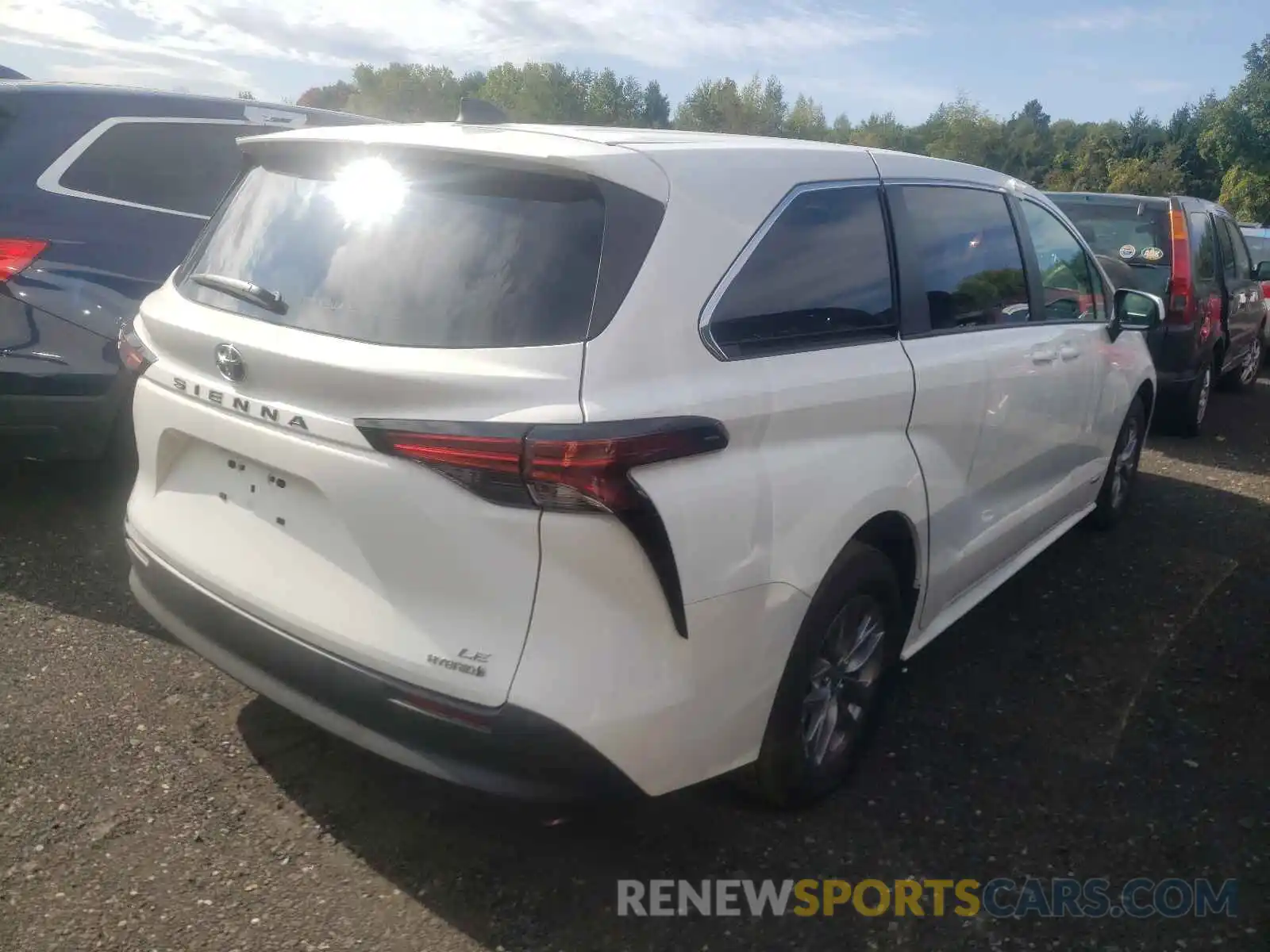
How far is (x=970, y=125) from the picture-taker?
83.7m

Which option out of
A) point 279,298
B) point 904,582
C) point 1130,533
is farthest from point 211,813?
point 1130,533

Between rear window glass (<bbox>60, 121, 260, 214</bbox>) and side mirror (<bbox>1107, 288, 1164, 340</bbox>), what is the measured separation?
13.1 feet

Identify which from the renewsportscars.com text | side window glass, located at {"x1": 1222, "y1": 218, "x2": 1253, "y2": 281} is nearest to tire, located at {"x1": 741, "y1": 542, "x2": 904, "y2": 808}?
the renewsportscars.com text

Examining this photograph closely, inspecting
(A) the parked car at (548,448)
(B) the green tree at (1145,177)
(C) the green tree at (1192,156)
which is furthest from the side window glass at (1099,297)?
(C) the green tree at (1192,156)

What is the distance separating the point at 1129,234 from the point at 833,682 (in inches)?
243

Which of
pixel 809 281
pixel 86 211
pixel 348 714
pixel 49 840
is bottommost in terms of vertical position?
pixel 49 840

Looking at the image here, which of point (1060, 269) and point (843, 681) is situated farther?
point (1060, 269)

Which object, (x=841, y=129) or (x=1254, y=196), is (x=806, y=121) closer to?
(x=841, y=129)

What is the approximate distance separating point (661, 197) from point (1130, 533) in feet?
14.1

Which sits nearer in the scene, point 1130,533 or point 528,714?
point 528,714

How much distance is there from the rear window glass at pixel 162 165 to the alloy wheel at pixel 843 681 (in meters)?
3.31

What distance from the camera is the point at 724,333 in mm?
2576

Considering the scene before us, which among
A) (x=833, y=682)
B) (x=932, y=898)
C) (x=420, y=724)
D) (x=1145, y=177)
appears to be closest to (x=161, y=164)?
(x=420, y=724)

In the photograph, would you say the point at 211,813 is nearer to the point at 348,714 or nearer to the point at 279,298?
the point at 348,714
